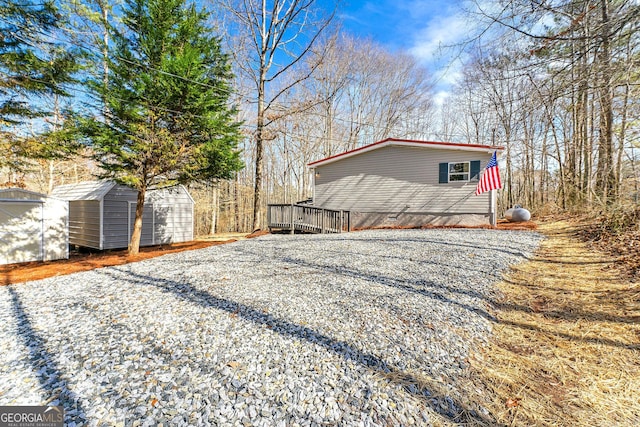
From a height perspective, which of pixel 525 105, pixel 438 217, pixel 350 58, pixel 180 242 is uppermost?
pixel 350 58

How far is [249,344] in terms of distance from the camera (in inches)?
94.7

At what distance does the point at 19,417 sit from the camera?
5.66 ft

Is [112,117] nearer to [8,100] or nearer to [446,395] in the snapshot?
[8,100]

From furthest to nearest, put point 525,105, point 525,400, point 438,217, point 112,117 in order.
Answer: point 438,217 → point 112,117 → point 525,105 → point 525,400

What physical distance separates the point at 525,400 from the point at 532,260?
4543 mm

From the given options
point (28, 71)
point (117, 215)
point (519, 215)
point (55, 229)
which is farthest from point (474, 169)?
point (55, 229)

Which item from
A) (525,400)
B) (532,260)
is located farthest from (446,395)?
(532,260)

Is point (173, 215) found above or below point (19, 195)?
below

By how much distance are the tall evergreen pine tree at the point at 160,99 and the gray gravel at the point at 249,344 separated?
3.57 metres

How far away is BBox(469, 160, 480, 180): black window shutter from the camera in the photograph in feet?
34.7

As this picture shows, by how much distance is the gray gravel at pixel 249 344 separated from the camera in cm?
172

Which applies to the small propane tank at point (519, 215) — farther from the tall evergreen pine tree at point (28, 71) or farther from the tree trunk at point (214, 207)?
the tree trunk at point (214, 207)

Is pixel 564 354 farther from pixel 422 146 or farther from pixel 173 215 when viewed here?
pixel 173 215

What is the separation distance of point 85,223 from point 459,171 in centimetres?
1511
